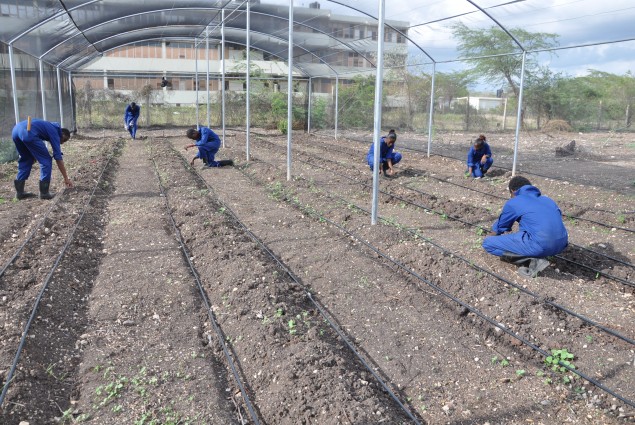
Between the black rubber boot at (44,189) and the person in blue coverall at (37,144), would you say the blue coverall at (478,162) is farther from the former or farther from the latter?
the black rubber boot at (44,189)

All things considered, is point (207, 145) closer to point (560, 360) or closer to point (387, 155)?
point (387, 155)

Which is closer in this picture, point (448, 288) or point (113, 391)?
point (113, 391)

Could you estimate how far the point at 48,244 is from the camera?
6367mm

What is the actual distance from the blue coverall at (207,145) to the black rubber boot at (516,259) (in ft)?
26.7

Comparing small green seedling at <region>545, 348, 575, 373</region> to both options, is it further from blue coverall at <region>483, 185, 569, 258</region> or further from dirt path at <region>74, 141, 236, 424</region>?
dirt path at <region>74, 141, 236, 424</region>

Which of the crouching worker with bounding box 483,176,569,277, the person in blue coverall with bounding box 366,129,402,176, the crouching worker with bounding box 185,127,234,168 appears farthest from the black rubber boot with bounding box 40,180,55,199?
the crouching worker with bounding box 483,176,569,277

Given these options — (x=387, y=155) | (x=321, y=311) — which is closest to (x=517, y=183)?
(x=321, y=311)

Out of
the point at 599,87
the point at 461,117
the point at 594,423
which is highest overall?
the point at 599,87

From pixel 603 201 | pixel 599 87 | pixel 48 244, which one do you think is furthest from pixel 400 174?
pixel 599 87

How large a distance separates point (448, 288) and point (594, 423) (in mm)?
2223

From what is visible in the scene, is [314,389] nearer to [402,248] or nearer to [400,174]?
[402,248]

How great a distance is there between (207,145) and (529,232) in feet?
28.7

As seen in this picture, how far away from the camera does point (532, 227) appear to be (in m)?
5.39

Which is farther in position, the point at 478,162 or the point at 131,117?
the point at 131,117
